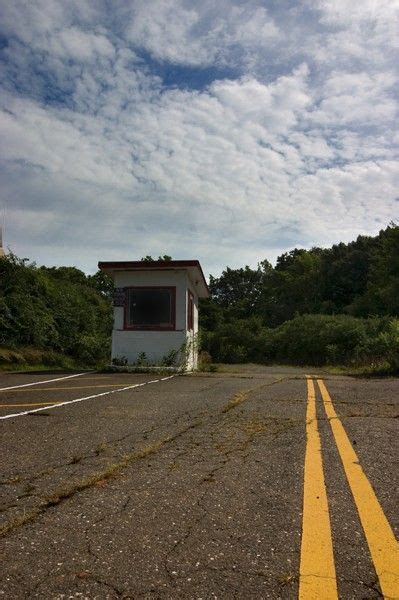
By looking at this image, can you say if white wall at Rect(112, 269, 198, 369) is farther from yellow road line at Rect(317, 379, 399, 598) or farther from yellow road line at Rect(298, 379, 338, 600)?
yellow road line at Rect(298, 379, 338, 600)

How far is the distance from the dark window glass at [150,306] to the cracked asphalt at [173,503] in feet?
33.7

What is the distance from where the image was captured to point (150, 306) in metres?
16.6

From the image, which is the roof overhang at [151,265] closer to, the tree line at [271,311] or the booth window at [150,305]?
the booth window at [150,305]

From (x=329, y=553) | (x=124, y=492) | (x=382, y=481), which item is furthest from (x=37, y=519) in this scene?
(x=382, y=481)

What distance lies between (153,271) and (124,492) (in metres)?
13.7

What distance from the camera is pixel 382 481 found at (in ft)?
11.3

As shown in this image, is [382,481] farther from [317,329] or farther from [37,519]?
[317,329]

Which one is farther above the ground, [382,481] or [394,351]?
[394,351]

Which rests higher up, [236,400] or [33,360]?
[33,360]

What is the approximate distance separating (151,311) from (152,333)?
82cm

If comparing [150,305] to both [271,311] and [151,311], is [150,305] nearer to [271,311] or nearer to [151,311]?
[151,311]

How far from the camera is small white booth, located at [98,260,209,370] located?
16109 millimetres

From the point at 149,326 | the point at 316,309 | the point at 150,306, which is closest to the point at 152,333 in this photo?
the point at 149,326

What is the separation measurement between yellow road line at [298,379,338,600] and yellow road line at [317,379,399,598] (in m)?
0.20
